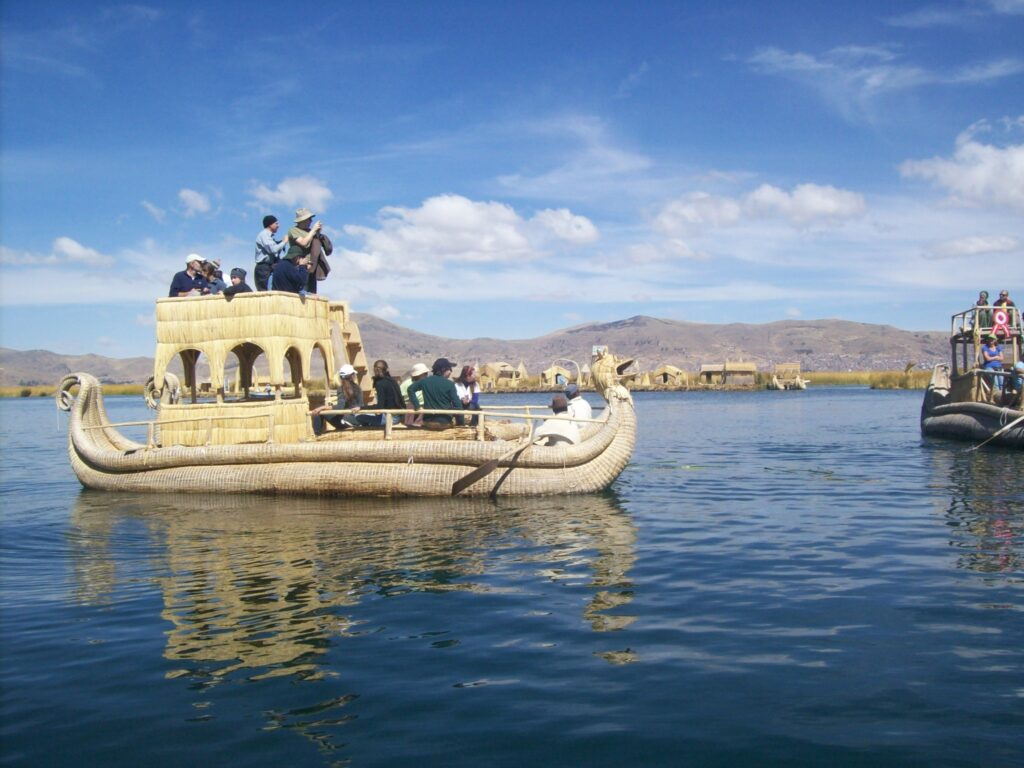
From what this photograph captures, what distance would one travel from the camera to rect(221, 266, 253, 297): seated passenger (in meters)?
15.1

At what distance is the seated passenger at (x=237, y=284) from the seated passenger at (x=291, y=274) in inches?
21.2

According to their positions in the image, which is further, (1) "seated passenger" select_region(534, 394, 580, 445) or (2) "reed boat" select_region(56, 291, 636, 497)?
(1) "seated passenger" select_region(534, 394, 580, 445)

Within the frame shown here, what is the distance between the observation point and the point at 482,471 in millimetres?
13133

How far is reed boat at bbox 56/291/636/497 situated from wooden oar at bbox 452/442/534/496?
2cm

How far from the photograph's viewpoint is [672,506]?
13.9 m

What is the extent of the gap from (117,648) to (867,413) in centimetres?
4399

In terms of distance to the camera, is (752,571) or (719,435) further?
(719,435)

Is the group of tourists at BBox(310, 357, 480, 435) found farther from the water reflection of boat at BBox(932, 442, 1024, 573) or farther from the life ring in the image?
the life ring

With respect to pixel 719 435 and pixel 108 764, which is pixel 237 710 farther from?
pixel 719 435

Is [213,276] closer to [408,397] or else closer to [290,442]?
[290,442]

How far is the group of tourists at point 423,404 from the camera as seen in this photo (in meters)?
14.7

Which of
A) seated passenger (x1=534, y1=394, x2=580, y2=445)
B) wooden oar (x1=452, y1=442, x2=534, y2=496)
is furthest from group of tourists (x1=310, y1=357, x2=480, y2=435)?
wooden oar (x1=452, y1=442, x2=534, y2=496)

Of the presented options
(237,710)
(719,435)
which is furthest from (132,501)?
(719,435)

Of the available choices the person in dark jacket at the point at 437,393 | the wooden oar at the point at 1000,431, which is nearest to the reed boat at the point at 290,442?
the person in dark jacket at the point at 437,393
